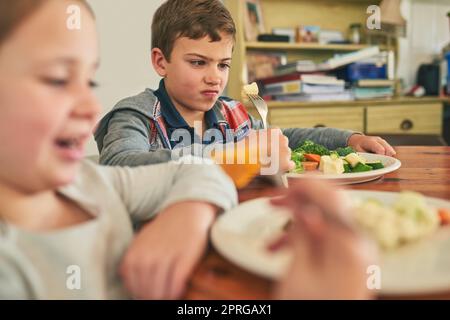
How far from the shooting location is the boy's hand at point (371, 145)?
1.14m

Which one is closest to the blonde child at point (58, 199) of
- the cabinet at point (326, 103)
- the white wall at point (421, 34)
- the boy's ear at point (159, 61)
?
the boy's ear at point (159, 61)

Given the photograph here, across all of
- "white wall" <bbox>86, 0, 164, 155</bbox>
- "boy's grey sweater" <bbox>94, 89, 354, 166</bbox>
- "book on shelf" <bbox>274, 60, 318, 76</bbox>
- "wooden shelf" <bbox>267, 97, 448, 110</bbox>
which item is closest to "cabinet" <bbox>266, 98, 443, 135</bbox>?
"wooden shelf" <bbox>267, 97, 448, 110</bbox>

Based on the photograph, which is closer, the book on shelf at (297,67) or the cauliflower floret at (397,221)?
the cauliflower floret at (397,221)

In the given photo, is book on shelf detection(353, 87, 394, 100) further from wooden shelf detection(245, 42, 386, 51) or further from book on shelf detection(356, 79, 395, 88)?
wooden shelf detection(245, 42, 386, 51)

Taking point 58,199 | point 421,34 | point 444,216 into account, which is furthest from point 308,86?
point 58,199

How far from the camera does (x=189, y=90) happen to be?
3.97 feet

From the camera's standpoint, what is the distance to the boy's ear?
128 cm

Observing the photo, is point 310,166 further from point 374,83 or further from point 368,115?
point 374,83

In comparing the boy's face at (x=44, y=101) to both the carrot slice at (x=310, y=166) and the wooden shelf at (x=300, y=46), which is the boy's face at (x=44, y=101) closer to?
the carrot slice at (x=310, y=166)

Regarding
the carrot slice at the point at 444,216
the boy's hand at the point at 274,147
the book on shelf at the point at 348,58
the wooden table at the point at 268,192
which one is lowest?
the wooden table at the point at 268,192

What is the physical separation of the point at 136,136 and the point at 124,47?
1527 millimetres

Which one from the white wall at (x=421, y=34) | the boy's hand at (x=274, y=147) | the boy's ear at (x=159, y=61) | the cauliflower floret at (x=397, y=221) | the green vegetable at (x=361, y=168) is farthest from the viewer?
the white wall at (x=421, y=34)

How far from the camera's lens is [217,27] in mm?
1158
